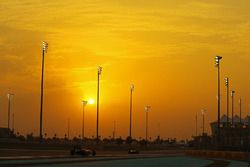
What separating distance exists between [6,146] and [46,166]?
5444 cm

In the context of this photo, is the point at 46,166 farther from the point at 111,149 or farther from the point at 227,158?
the point at 111,149

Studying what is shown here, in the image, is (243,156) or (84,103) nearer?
(243,156)

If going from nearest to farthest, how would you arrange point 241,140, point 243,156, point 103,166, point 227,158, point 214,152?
point 103,166 < point 243,156 < point 227,158 < point 214,152 < point 241,140

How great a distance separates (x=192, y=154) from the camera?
123m

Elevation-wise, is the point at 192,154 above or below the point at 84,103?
below

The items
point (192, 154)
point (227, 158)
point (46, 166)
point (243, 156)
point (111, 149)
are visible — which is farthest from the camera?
point (111, 149)

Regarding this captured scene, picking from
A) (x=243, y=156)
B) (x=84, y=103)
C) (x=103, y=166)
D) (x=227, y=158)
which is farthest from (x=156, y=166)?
(x=84, y=103)

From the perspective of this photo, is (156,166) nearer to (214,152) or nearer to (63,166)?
(63,166)

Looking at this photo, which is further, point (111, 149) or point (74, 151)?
point (111, 149)

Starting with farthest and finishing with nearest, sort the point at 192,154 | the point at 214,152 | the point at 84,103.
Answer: the point at 84,103 → the point at 192,154 → the point at 214,152

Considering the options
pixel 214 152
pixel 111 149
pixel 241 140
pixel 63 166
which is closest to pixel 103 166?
pixel 63 166

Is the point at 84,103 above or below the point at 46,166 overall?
above

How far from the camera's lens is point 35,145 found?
109m

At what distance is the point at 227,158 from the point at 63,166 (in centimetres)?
4849
